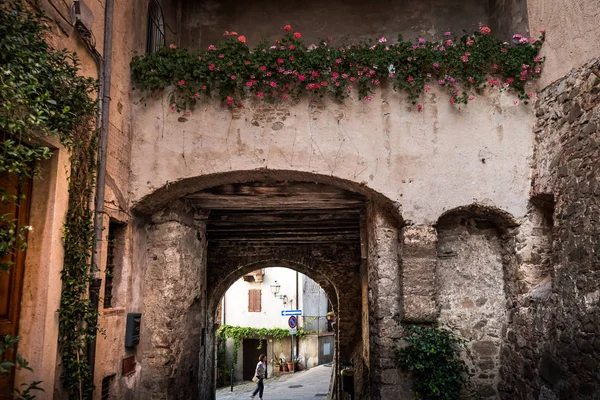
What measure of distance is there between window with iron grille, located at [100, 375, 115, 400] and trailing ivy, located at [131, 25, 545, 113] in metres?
2.86

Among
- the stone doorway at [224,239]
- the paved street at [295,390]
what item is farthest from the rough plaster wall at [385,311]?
the paved street at [295,390]

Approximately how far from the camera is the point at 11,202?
385 centimetres

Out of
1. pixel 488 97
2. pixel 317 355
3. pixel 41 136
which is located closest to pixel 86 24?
pixel 41 136

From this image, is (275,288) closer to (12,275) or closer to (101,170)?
(101,170)

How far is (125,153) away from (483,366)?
14.6ft

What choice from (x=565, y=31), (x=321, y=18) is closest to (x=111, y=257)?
(x=321, y=18)

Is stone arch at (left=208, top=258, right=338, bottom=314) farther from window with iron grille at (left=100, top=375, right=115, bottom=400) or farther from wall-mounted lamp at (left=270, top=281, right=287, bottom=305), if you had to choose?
wall-mounted lamp at (left=270, top=281, right=287, bottom=305)

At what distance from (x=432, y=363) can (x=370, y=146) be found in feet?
7.70

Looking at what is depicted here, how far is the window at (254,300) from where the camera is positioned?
24.0 m

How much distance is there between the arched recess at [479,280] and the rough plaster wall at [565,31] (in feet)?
A: 5.21

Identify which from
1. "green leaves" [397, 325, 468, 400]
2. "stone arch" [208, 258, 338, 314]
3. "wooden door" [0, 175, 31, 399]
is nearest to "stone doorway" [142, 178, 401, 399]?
"green leaves" [397, 325, 468, 400]

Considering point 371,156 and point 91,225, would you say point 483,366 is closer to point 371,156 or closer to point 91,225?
point 371,156

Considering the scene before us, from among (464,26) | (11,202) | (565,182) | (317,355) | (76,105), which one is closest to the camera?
(11,202)

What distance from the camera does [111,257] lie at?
5516mm
